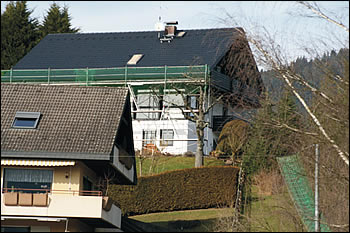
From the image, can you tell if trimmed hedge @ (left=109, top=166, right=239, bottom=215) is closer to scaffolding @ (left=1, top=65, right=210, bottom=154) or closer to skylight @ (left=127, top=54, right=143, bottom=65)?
scaffolding @ (left=1, top=65, right=210, bottom=154)

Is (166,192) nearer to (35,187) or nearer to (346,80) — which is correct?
(35,187)

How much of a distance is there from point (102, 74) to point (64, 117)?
2016 centimetres

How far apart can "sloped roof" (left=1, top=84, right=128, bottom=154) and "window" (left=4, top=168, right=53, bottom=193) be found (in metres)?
1.24

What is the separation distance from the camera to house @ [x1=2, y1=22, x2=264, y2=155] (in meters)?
46.2

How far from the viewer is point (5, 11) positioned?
62.6 meters

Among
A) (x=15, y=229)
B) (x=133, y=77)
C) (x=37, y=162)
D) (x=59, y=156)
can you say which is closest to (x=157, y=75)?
(x=133, y=77)

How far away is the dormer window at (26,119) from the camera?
27.6 meters

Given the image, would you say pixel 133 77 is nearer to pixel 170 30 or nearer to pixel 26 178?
pixel 170 30

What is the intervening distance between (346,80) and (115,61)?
35310 millimetres

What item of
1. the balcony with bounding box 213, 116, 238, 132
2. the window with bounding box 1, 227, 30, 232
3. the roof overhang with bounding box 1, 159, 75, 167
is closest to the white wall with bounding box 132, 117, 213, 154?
the balcony with bounding box 213, 116, 238, 132

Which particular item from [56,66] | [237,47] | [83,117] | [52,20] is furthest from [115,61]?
[237,47]

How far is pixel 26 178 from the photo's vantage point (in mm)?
27203

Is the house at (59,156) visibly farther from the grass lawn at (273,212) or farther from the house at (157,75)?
the house at (157,75)

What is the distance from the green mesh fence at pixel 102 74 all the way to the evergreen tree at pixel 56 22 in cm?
1429
